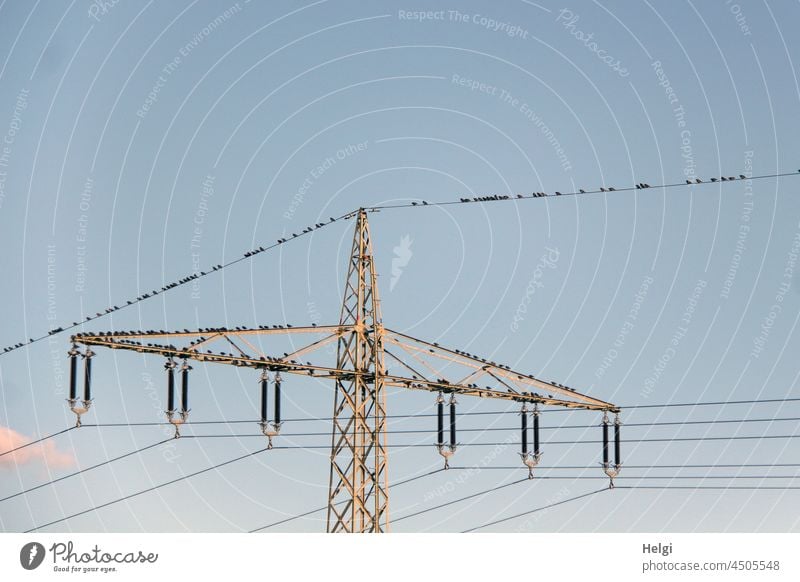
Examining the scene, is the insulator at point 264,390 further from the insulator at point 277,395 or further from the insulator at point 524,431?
the insulator at point 524,431

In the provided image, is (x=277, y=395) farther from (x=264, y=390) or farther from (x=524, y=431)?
(x=524, y=431)

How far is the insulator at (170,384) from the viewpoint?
81.1 meters

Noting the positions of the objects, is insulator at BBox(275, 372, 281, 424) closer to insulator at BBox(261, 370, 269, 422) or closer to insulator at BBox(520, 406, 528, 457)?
insulator at BBox(261, 370, 269, 422)

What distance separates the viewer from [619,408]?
88.4 meters

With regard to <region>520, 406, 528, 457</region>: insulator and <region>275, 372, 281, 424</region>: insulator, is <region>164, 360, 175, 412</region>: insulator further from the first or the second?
→ <region>520, 406, 528, 457</region>: insulator

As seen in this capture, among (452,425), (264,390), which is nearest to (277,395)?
(264,390)

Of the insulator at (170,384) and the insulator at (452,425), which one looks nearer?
the insulator at (170,384)

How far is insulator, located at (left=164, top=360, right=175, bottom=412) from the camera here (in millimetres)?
81062

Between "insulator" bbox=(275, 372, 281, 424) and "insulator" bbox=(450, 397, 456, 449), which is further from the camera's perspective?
"insulator" bbox=(450, 397, 456, 449)

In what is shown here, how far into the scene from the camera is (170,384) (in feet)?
270

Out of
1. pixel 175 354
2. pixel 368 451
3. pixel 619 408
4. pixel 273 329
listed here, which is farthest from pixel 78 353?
pixel 619 408

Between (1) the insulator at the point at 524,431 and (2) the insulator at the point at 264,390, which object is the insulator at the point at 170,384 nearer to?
(2) the insulator at the point at 264,390
